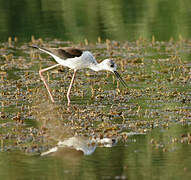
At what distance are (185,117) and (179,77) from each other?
3009 mm

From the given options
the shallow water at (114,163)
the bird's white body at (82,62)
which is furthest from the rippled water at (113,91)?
the bird's white body at (82,62)

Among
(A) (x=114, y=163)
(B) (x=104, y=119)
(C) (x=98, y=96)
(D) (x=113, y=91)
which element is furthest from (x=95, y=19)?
(A) (x=114, y=163)

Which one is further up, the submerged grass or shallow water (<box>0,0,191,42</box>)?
shallow water (<box>0,0,191,42</box>)

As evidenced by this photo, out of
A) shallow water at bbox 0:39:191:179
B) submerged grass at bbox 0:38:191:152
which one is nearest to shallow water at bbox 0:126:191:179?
shallow water at bbox 0:39:191:179

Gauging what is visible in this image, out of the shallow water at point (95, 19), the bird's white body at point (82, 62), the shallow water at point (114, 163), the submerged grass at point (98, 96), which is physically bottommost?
the shallow water at point (114, 163)

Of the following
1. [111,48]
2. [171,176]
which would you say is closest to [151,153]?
[171,176]

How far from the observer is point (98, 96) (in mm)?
10555

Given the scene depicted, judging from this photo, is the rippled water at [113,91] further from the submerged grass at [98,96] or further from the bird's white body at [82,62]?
the bird's white body at [82,62]

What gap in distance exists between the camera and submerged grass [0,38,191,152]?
8.48 m

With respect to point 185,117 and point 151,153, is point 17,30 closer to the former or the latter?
point 185,117

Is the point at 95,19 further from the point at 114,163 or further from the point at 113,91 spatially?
the point at 114,163

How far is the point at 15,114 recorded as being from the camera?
31.1ft

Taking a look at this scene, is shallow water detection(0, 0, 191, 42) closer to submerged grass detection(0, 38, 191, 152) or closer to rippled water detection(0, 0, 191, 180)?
rippled water detection(0, 0, 191, 180)

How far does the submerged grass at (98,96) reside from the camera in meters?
8.48
